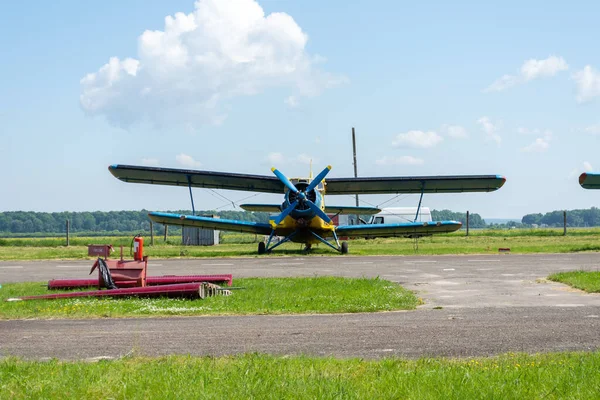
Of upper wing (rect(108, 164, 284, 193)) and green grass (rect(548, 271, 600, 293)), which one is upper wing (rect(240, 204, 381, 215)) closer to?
upper wing (rect(108, 164, 284, 193))

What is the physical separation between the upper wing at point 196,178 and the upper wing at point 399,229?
14.2 ft

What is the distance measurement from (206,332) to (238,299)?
13.1ft

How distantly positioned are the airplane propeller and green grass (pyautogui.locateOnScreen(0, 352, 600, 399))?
2483 centimetres

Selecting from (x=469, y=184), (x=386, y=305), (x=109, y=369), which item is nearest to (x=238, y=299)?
(x=386, y=305)

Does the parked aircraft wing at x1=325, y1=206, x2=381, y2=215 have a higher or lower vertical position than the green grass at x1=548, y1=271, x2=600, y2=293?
higher

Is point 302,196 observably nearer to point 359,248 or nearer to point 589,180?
point 359,248

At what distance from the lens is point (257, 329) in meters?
9.46

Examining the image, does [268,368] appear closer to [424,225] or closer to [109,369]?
[109,369]

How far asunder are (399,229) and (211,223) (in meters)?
9.63

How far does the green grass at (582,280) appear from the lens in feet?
46.7

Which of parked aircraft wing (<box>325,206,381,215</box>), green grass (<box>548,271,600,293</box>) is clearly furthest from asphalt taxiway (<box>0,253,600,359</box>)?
parked aircraft wing (<box>325,206,381,215</box>)

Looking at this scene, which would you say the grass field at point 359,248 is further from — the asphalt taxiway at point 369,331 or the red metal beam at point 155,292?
the asphalt taxiway at point 369,331

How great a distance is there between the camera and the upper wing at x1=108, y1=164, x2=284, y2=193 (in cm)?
3247

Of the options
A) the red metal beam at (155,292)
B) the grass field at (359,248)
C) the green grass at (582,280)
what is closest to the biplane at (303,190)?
the grass field at (359,248)
